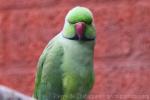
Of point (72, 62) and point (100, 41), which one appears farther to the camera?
point (100, 41)

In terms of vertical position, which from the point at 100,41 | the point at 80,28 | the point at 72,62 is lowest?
the point at 100,41

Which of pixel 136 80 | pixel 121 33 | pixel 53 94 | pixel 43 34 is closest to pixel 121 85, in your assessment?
pixel 136 80

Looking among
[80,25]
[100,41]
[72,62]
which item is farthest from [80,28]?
[100,41]

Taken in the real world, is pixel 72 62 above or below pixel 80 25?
below

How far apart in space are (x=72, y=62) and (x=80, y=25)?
120mm

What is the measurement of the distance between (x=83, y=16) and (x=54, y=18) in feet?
4.20

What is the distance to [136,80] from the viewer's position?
277 centimetres

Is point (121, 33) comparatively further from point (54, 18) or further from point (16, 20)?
point (16, 20)

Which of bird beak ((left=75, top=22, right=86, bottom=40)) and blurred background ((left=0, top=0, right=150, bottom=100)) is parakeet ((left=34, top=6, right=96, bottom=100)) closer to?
bird beak ((left=75, top=22, right=86, bottom=40))

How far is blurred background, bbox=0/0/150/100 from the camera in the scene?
108 inches

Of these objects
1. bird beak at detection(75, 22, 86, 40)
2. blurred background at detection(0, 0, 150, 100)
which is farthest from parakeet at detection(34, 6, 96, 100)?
blurred background at detection(0, 0, 150, 100)

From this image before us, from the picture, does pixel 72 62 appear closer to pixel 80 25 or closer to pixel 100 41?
pixel 80 25

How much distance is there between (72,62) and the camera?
162 cm

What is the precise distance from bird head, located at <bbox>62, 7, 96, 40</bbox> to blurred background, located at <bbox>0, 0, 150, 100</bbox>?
3.74 feet
